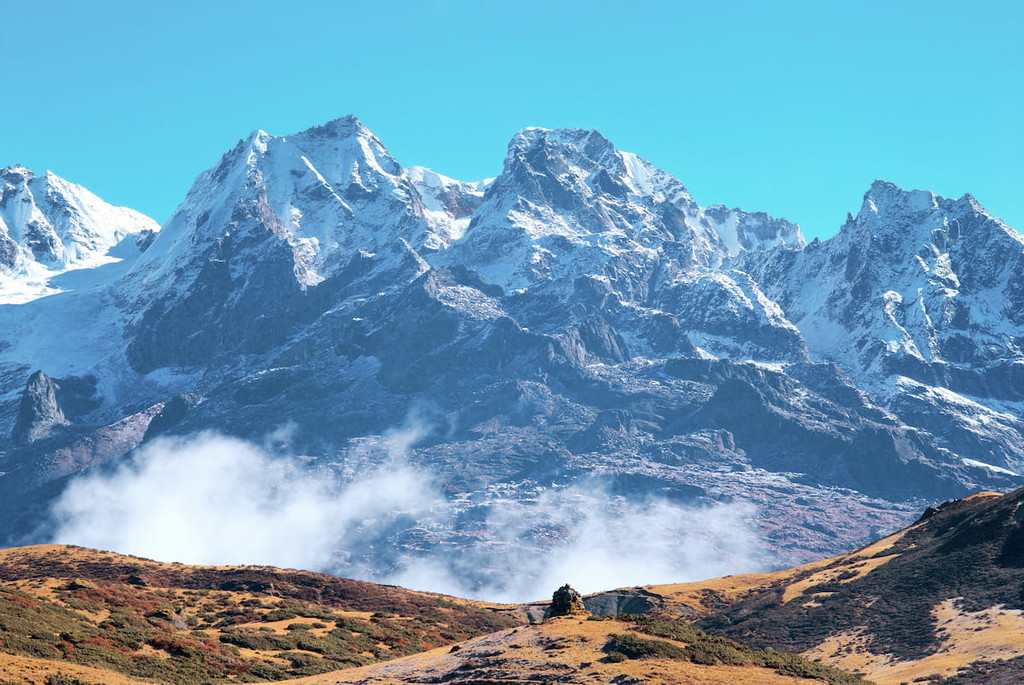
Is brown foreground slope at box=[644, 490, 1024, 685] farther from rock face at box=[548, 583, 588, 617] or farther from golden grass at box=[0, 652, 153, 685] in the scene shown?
golden grass at box=[0, 652, 153, 685]

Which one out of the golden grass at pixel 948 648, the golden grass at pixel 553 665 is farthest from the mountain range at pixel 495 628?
the golden grass at pixel 948 648

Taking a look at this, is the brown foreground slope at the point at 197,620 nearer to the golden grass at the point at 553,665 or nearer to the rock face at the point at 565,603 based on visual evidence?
the golden grass at the point at 553,665

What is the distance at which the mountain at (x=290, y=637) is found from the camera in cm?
9344

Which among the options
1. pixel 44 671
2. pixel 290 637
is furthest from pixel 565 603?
pixel 44 671

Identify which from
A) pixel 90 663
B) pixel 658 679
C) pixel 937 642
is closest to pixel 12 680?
pixel 90 663

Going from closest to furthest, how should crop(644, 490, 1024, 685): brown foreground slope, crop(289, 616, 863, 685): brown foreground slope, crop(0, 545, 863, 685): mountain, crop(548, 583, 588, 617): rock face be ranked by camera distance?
crop(289, 616, 863, 685): brown foreground slope, crop(0, 545, 863, 685): mountain, crop(548, 583, 588, 617): rock face, crop(644, 490, 1024, 685): brown foreground slope

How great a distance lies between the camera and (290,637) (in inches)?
5335

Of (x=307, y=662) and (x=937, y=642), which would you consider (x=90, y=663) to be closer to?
(x=307, y=662)

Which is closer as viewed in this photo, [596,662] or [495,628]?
[596,662]

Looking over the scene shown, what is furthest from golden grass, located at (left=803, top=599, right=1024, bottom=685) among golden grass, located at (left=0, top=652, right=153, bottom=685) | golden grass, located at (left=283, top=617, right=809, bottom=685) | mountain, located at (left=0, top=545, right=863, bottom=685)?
golden grass, located at (left=0, top=652, right=153, bottom=685)

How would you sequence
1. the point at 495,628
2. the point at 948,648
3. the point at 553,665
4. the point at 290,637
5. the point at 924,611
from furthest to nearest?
the point at 495,628, the point at 924,611, the point at 948,648, the point at 290,637, the point at 553,665

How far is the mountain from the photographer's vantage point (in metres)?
93.4

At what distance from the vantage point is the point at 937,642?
484ft

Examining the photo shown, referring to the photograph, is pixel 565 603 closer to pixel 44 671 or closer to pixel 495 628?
pixel 44 671
